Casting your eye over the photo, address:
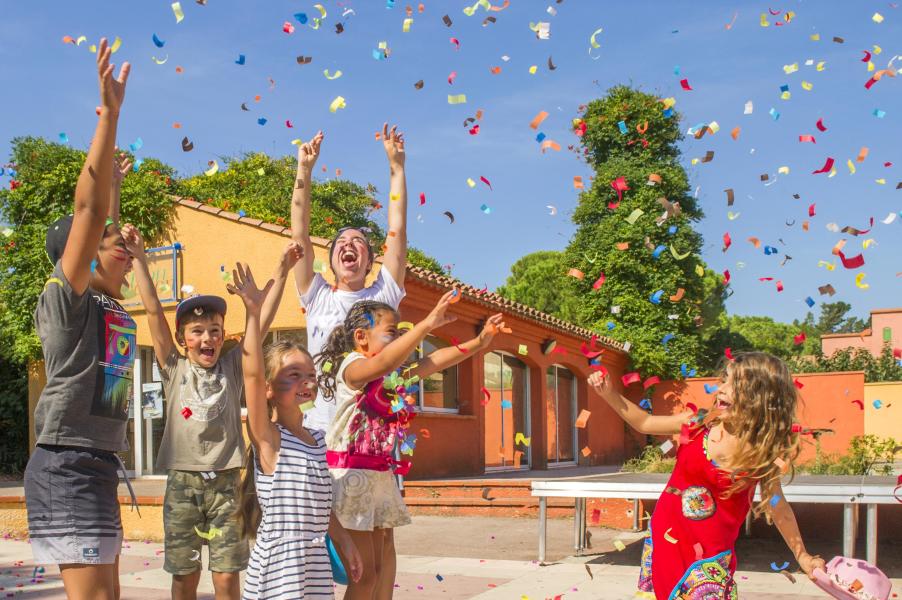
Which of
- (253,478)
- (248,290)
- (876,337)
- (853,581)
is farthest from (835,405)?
(876,337)

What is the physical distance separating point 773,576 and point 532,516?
4183mm

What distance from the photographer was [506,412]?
715 inches

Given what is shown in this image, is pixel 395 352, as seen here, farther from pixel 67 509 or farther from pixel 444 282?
pixel 444 282

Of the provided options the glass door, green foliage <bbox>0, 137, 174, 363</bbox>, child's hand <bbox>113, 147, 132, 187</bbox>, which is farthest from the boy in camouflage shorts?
the glass door

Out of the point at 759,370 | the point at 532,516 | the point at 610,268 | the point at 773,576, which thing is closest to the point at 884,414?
the point at 610,268

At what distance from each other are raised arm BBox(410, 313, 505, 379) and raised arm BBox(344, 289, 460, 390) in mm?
150

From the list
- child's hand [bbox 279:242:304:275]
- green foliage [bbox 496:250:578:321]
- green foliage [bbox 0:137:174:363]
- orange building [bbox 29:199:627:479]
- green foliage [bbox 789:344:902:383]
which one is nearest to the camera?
child's hand [bbox 279:242:304:275]

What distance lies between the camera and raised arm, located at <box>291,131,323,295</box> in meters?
3.97

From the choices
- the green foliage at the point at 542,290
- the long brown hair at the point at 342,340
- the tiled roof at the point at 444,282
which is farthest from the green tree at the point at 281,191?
the long brown hair at the point at 342,340

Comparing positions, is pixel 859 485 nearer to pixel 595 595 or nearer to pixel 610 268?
pixel 595 595

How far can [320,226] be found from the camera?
82.5ft

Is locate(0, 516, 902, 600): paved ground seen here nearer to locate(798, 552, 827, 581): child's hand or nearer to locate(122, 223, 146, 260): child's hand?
locate(798, 552, 827, 581): child's hand

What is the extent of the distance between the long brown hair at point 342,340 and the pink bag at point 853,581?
187cm

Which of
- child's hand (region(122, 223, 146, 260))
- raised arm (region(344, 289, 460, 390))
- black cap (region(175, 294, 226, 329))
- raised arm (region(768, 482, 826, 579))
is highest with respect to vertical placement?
child's hand (region(122, 223, 146, 260))
